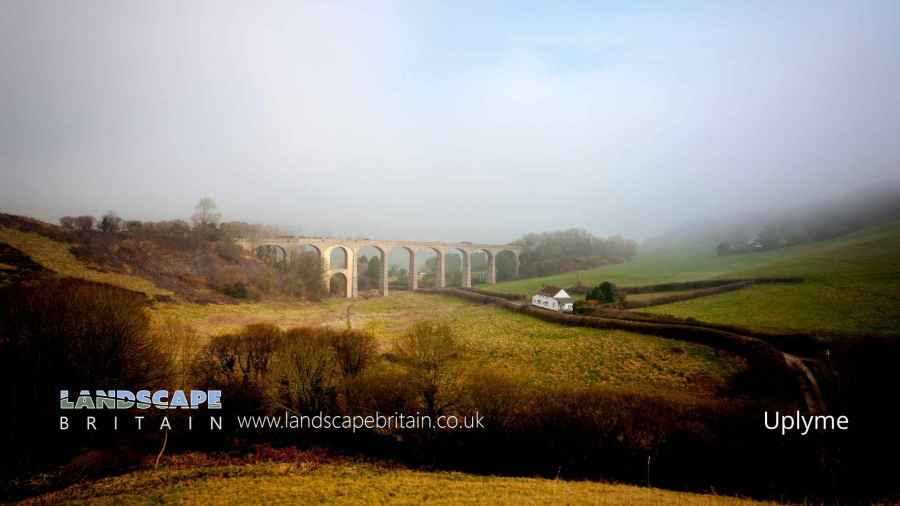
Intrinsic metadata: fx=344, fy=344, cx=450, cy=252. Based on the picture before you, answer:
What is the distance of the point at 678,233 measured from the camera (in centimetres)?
4206

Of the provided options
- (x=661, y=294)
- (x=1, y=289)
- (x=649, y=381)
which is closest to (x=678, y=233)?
(x=661, y=294)

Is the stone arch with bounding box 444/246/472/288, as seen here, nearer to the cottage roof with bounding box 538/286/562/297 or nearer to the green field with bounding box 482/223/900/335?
the cottage roof with bounding box 538/286/562/297

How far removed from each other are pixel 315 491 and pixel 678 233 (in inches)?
1821

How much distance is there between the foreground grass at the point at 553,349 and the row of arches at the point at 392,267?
9735mm

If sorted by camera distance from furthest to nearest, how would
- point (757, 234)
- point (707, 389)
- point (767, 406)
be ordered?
1. point (757, 234)
2. point (707, 389)
3. point (767, 406)

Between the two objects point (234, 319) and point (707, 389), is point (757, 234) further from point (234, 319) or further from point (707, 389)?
point (234, 319)

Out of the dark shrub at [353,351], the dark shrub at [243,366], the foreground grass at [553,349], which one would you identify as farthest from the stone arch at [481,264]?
the dark shrub at [243,366]

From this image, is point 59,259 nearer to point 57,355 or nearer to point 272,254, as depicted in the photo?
point 57,355

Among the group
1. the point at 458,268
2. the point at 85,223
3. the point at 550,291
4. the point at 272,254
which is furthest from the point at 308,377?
the point at 458,268

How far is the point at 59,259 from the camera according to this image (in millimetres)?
14789

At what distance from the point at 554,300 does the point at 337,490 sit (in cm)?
1990

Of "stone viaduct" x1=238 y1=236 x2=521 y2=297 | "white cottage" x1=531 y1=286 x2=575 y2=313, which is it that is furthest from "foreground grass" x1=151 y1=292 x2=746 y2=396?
"stone viaduct" x1=238 y1=236 x2=521 y2=297

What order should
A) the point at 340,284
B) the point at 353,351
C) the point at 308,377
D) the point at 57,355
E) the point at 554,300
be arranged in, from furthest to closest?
1. the point at 340,284
2. the point at 554,300
3. the point at 353,351
4. the point at 308,377
5. the point at 57,355

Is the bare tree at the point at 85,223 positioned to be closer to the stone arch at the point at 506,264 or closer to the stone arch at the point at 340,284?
the stone arch at the point at 340,284
